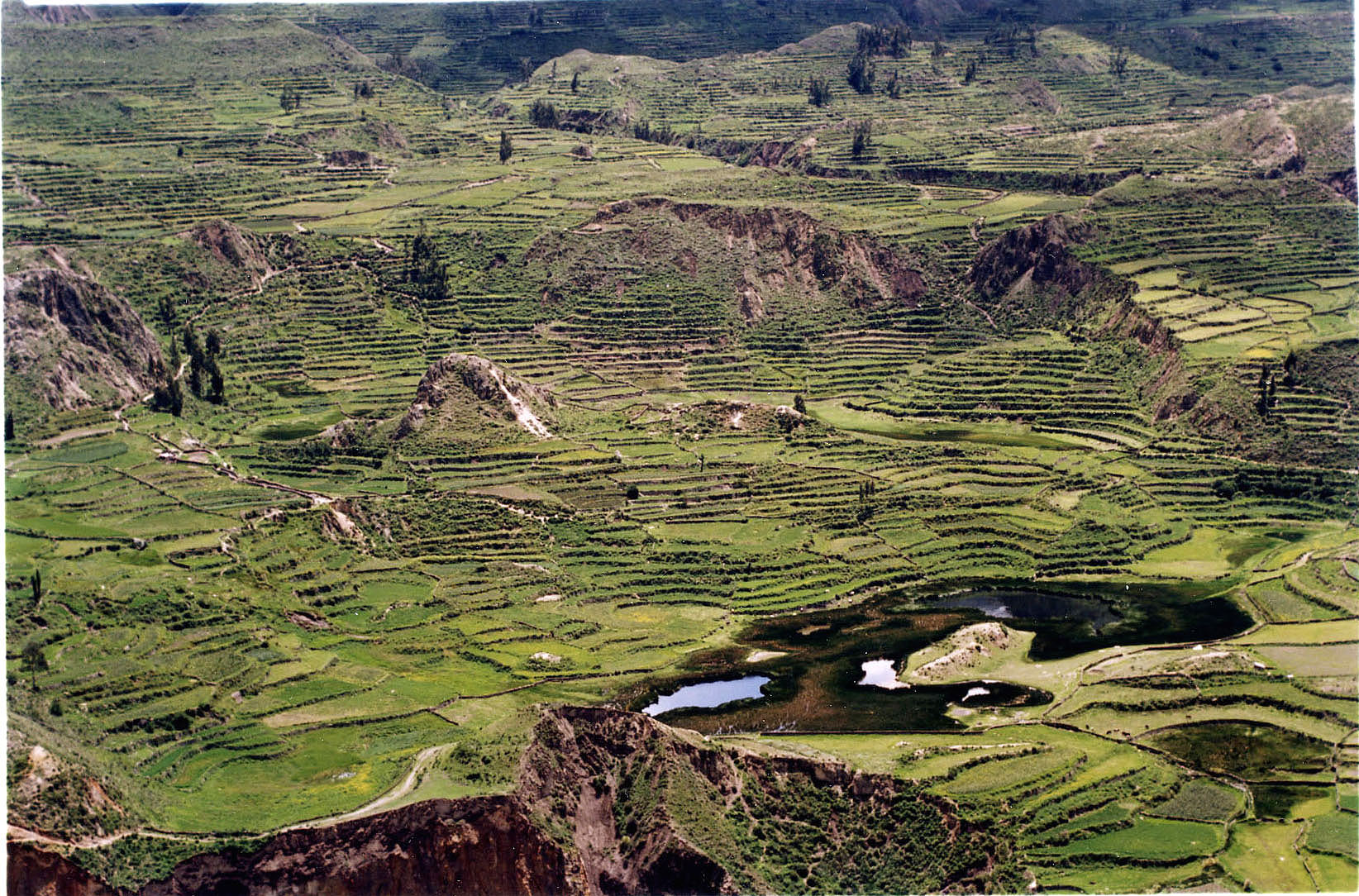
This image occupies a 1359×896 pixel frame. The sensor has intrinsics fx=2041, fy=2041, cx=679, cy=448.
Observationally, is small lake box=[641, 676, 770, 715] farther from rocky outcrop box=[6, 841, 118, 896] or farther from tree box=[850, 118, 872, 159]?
tree box=[850, 118, 872, 159]

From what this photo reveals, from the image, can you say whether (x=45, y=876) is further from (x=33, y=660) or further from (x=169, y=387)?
(x=169, y=387)

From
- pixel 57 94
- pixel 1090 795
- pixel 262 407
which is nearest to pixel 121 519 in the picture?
pixel 262 407

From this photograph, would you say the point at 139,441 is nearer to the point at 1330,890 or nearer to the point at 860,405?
the point at 860,405

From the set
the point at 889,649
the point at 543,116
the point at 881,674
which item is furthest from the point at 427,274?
the point at 881,674

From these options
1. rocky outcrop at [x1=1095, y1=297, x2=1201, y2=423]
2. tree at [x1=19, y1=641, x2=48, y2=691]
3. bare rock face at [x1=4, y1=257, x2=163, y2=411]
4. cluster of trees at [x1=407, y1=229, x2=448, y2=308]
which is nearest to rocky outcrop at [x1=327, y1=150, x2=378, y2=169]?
cluster of trees at [x1=407, y1=229, x2=448, y2=308]

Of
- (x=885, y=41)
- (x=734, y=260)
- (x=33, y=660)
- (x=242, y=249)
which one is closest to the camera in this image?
(x=33, y=660)
